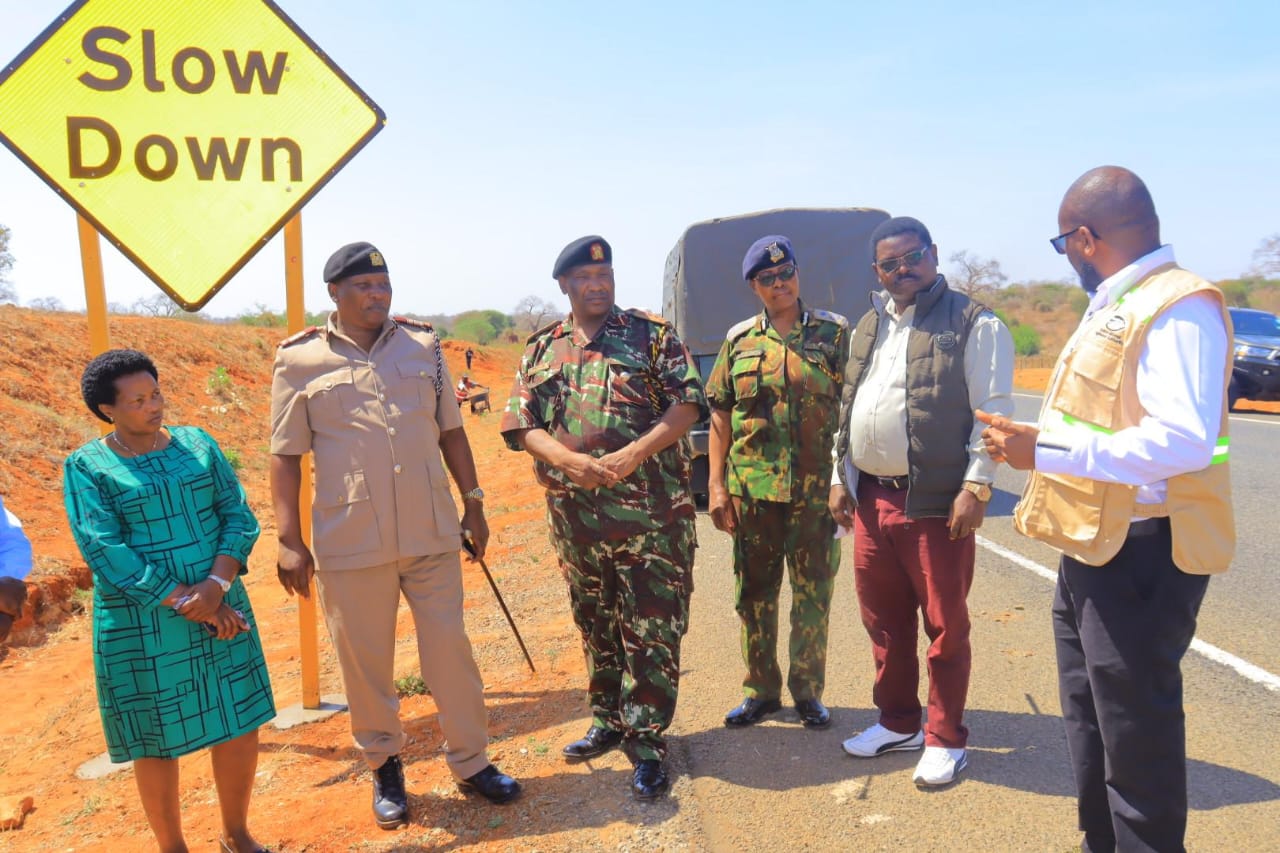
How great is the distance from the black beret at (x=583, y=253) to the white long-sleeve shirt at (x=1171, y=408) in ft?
6.27

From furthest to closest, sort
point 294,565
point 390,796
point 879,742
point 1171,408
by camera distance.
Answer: point 879,742 < point 390,796 < point 294,565 < point 1171,408

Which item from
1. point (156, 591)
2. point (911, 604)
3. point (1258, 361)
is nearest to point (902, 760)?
point (911, 604)

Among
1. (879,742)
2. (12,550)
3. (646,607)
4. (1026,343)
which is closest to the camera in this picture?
(12,550)

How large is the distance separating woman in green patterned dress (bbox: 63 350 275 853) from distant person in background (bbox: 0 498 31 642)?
357 millimetres

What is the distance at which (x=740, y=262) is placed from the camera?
30.8 ft

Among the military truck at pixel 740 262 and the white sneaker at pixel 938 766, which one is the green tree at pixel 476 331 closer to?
the military truck at pixel 740 262

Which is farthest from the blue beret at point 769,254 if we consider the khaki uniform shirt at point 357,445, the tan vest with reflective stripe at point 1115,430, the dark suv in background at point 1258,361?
the dark suv in background at point 1258,361

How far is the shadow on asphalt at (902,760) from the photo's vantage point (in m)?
3.28

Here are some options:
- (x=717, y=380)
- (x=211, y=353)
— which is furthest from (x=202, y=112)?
(x=211, y=353)

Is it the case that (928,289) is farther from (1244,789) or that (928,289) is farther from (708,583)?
(708,583)

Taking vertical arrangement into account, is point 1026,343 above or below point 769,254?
below

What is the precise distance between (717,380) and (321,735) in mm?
2545

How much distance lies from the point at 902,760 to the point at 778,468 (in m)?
1.24

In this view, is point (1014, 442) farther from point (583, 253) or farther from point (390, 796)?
point (390, 796)
